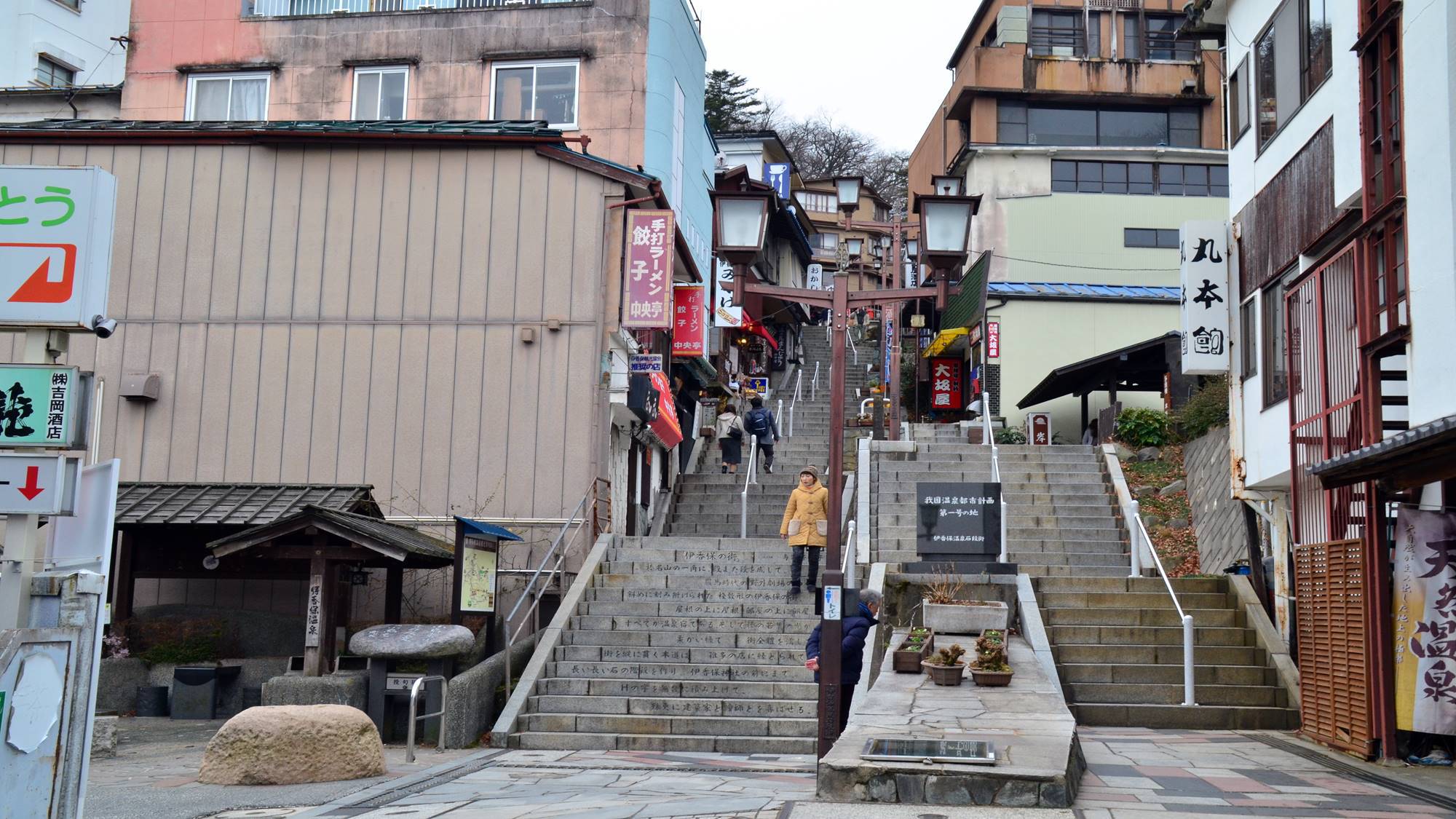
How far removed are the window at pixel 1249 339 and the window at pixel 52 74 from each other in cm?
3318

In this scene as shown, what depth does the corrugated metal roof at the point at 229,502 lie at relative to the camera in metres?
16.2

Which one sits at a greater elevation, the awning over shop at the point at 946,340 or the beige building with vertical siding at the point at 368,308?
the awning over shop at the point at 946,340

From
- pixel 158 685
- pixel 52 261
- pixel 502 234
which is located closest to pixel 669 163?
pixel 502 234

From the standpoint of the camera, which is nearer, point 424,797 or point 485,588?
point 424,797

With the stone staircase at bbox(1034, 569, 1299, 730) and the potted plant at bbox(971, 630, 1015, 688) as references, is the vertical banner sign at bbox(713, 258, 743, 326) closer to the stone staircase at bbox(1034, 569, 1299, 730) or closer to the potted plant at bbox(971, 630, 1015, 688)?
the stone staircase at bbox(1034, 569, 1299, 730)

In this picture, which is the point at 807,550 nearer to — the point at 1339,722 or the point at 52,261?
the point at 1339,722

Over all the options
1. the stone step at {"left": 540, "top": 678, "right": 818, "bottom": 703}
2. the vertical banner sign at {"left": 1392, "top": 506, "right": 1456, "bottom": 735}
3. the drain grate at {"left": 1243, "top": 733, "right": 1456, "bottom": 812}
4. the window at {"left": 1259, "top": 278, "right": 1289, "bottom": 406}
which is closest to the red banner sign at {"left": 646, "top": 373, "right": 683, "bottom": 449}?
the stone step at {"left": 540, "top": 678, "right": 818, "bottom": 703}

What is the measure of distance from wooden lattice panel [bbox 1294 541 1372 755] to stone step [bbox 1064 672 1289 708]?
96cm

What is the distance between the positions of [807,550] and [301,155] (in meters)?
10.3

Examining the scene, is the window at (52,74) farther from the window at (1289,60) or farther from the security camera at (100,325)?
the security camera at (100,325)

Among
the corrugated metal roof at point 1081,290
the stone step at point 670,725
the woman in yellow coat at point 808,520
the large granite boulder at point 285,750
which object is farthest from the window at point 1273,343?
the corrugated metal roof at point 1081,290

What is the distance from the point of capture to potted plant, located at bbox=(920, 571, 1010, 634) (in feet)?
52.0

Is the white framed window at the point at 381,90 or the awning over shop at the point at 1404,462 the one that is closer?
the awning over shop at the point at 1404,462

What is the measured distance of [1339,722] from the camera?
12.2 metres
